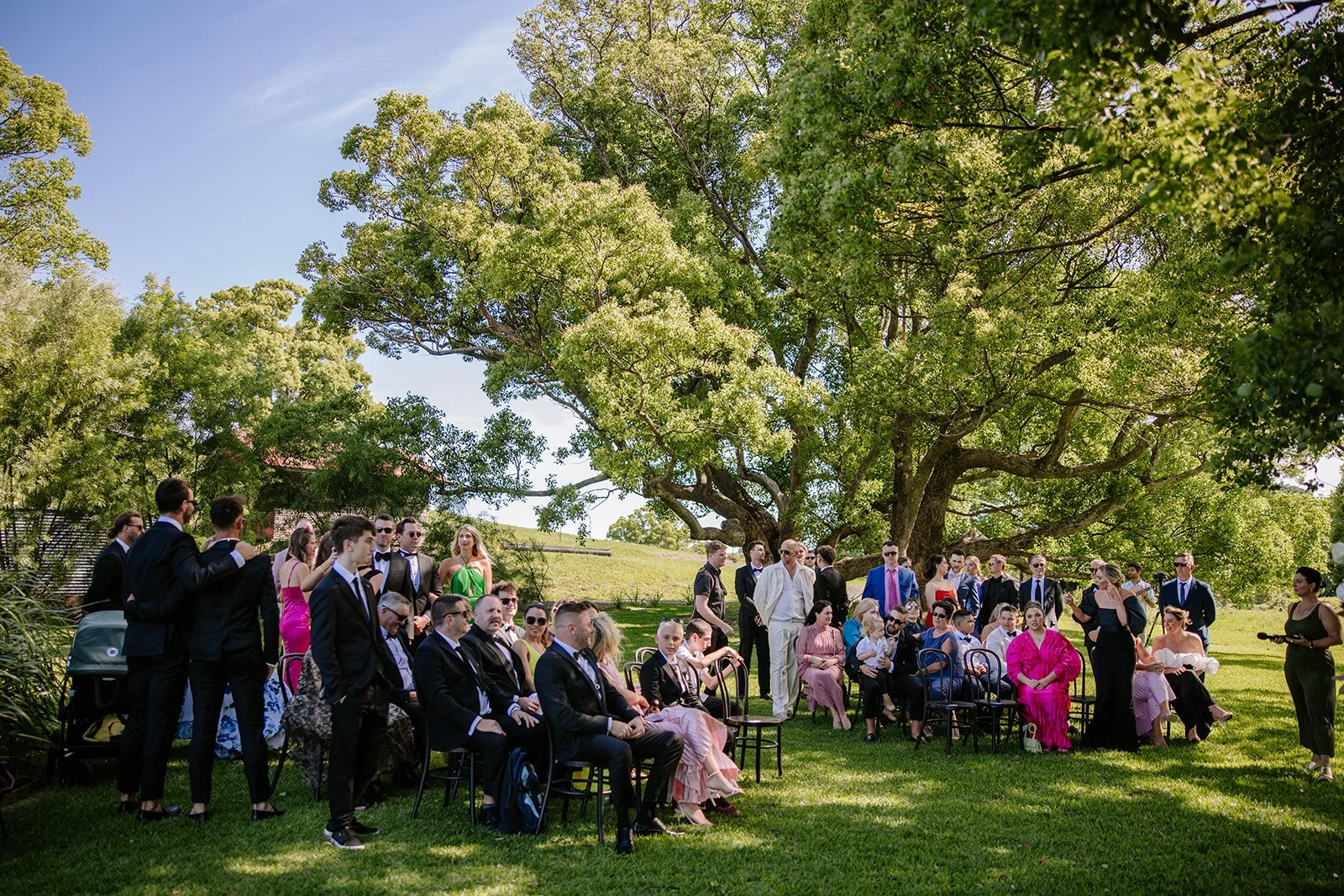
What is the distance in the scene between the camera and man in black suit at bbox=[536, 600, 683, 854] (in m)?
→ 5.99

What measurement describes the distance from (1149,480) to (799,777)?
45.8 feet

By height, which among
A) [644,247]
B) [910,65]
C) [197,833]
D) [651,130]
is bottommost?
[197,833]

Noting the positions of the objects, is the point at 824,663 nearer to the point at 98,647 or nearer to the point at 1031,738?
the point at 1031,738

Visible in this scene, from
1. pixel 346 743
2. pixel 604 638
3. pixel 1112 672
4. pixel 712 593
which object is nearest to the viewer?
pixel 346 743

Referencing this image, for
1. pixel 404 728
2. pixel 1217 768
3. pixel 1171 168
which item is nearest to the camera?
pixel 1171 168

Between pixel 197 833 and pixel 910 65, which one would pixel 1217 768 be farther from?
pixel 197 833

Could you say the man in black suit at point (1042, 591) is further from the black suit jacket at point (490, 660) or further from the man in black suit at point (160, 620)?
the man in black suit at point (160, 620)

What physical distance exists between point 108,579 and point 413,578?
248cm

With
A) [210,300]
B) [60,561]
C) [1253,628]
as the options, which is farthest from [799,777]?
[210,300]

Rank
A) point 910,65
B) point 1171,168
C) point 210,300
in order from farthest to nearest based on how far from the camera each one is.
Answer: point 210,300 < point 910,65 < point 1171,168

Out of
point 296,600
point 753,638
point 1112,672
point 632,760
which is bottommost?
point 632,760

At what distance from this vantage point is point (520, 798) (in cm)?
625

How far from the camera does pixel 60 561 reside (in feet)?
56.3

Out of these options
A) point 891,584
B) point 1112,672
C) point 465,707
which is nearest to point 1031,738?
point 1112,672
